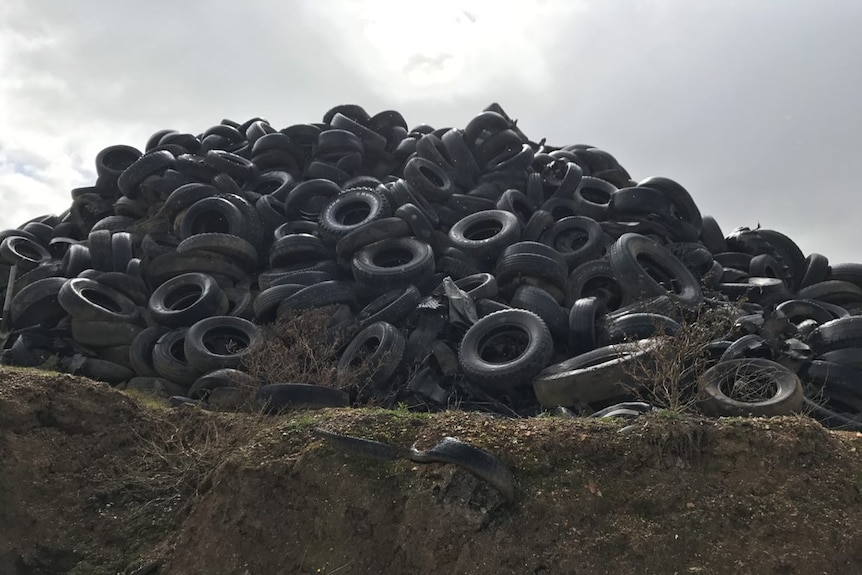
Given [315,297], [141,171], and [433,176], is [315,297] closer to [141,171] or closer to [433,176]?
[433,176]

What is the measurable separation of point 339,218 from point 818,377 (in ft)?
28.4

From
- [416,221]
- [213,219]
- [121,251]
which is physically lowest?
[121,251]

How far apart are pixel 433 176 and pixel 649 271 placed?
17.5 ft

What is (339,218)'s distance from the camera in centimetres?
1329

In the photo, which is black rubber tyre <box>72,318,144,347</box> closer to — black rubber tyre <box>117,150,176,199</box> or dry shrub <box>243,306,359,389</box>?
dry shrub <box>243,306,359,389</box>

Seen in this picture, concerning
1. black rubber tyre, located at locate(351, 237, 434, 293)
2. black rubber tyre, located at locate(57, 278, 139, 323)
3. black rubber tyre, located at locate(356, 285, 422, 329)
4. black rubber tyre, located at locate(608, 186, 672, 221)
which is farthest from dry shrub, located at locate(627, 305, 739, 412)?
black rubber tyre, located at locate(57, 278, 139, 323)

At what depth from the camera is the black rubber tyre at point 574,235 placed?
41.0 ft

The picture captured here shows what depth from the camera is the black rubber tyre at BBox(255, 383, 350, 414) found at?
727 cm

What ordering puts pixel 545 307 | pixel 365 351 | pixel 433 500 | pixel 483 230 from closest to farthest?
pixel 433 500
pixel 365 351
pixel 545 307
pixel 483 230

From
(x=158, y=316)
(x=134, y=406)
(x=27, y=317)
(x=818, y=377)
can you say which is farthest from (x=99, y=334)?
(x=818, y=377)

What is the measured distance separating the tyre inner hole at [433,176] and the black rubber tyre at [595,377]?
6858 mm

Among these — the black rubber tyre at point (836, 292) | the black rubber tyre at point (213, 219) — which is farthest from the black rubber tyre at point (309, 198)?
the black rubber tyre at point (836, 292)

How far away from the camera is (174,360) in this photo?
10.0 metres

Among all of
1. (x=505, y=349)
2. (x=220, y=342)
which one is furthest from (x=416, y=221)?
(x=220, y=342)
